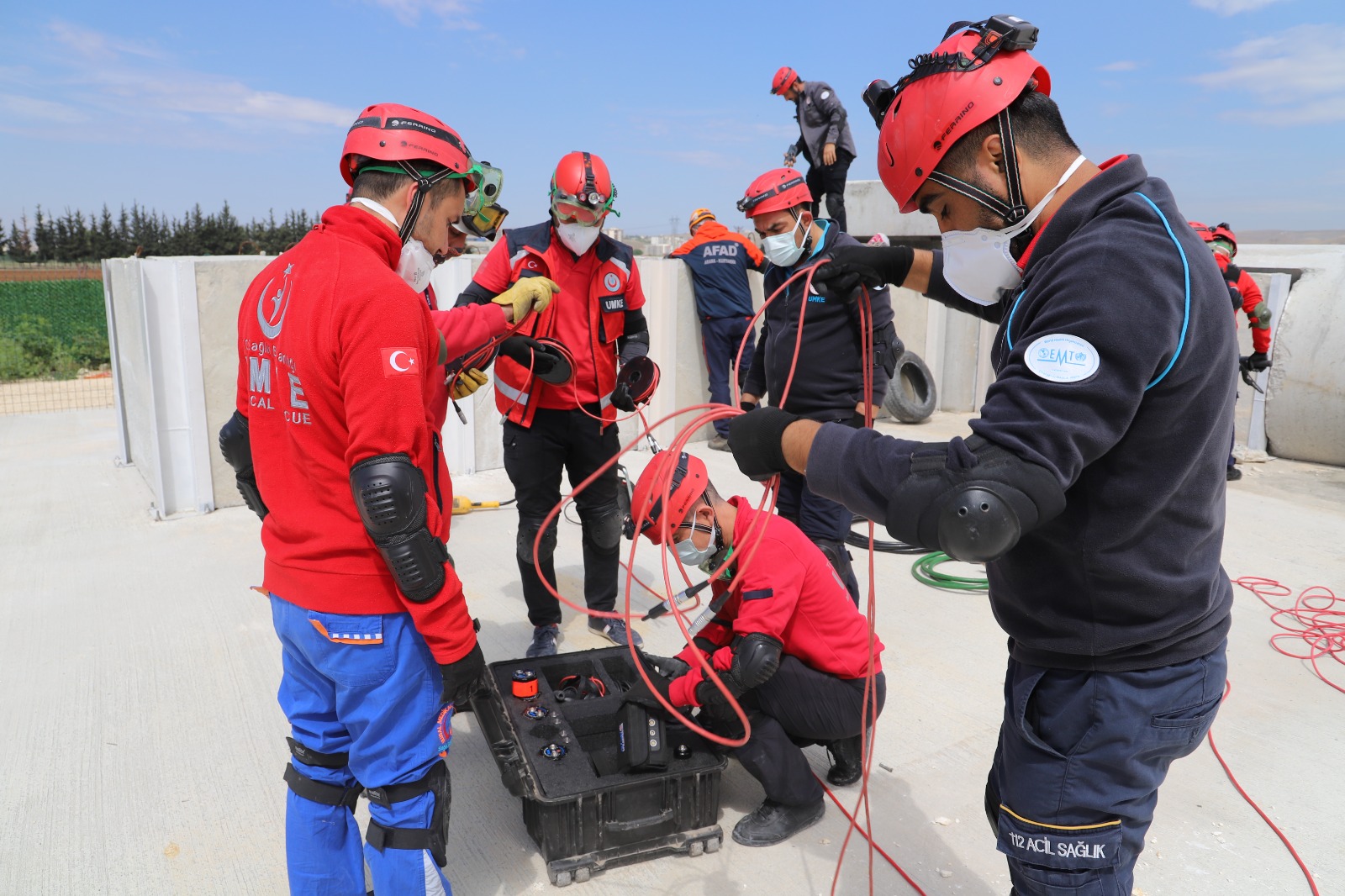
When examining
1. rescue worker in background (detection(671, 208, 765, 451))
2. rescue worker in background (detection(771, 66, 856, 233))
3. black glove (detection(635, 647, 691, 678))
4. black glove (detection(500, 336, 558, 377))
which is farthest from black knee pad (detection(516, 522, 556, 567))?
rescue worker in background (detection(771, 66, 856, 233))

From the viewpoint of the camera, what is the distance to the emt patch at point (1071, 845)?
4.97 feet

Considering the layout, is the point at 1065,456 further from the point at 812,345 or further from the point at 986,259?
the point at 812,345

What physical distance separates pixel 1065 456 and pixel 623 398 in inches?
114

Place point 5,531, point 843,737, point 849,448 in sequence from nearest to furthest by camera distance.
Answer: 1. point 849,448
2. point 843,737
3. point 5,531

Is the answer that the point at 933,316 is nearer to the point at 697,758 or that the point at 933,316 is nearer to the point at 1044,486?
the point at 697,758

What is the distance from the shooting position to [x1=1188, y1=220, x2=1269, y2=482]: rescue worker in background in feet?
22.7

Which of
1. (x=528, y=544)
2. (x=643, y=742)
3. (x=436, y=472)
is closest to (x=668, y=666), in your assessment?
(x=643, y=742)

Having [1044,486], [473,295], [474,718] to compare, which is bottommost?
[474,718]

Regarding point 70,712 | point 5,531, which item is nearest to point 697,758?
point 70,712

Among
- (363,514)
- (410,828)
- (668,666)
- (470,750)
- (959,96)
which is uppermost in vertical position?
(959,96)

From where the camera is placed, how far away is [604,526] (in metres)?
4.19

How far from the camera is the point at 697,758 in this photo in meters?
2.83

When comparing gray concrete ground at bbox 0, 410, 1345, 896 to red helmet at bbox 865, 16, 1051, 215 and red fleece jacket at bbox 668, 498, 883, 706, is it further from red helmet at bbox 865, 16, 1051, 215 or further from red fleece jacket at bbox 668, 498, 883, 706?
red helmet at bbox 865, 16, 1051, 215

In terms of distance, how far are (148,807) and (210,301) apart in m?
3.84
